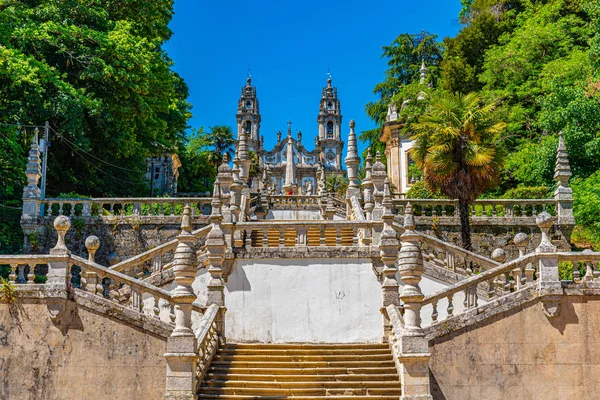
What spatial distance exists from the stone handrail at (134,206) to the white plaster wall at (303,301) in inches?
275

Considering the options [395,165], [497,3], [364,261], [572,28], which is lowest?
[364,261]

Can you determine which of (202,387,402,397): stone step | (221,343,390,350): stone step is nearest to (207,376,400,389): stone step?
(202,387,402,397): stone step

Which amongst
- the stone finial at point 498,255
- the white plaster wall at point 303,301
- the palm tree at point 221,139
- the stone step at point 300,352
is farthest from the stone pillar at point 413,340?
the palm tree at point 221,139

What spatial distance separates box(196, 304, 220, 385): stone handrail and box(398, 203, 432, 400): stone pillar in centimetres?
404

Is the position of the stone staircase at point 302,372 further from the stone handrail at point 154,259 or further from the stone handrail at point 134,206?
the stone handrail at point 134,206

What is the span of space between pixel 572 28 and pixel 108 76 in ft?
73.6

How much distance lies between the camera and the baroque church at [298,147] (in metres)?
98.1

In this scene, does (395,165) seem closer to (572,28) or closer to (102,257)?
(572,28)

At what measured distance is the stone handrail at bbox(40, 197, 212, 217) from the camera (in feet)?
74.5

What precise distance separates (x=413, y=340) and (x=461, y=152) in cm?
932

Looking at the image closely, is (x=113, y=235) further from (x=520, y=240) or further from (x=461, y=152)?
(x=520, y=240)

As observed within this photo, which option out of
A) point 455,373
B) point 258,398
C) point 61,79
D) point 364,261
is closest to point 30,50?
point 61,79

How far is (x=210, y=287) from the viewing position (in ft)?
49.9

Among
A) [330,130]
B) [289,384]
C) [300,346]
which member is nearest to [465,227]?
[300,346]
